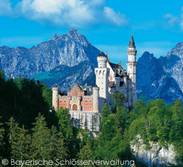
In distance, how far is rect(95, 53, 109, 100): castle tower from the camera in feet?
460

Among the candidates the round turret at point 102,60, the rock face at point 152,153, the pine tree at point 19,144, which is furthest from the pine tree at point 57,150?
the round turret at point 102,60

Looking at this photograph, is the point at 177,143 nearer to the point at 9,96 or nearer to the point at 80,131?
the point at 80,131

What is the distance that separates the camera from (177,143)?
127 metres

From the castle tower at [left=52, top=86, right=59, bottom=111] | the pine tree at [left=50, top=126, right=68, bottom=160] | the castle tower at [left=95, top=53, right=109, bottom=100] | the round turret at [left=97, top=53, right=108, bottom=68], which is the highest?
the round turret at [left=97, top=53, right=108, bottom=68]

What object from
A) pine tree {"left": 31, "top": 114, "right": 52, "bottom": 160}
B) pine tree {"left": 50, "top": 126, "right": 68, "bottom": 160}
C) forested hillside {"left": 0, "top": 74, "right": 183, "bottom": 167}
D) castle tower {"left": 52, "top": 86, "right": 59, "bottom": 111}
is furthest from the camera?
castle tower {"left": 52, "top": 86, "right": 59, "bottom": 111}

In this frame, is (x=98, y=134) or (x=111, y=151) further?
(x=98, y=134)

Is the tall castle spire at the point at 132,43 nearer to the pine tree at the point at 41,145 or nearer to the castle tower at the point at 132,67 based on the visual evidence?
the castle tower at the point at 132,67

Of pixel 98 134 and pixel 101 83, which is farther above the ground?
pixel 101 83

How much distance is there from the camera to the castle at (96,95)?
13675 centimetres

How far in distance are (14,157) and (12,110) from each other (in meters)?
26.8

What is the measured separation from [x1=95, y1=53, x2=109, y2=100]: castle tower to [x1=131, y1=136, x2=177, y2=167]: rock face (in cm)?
1512

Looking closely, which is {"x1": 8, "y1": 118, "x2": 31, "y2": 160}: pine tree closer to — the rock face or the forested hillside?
the forested hillside

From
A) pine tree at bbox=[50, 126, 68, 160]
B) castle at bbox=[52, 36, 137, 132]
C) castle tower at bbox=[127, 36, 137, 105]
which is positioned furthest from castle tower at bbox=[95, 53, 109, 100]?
pine tree at bbox=[50, 126, 68, 160]

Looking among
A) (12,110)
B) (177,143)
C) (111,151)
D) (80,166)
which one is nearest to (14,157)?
(80,166)
